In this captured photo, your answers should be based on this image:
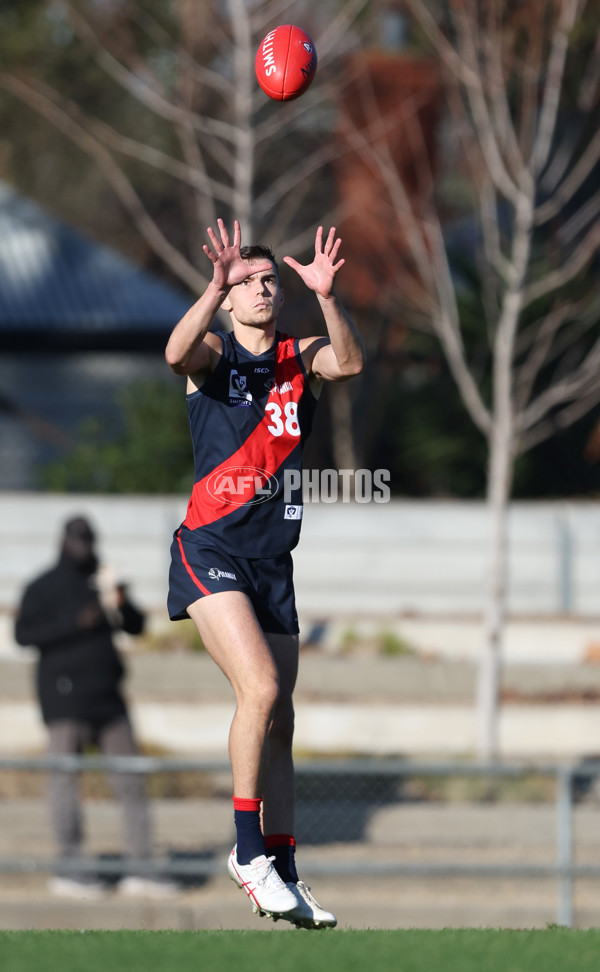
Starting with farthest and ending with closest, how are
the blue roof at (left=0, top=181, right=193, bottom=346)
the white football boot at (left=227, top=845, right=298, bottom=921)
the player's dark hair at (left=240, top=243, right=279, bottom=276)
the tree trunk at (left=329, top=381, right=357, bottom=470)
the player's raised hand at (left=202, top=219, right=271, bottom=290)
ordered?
the tree trunk at (left=329, top=381, right=357, bottom=470) < the blue roof at (left=0, top=181, right=193, bottom=346) < the player's dark hair at (left=240, top=243, right=279, bottom=276) < the player's raised hand at (left=202, top=219, right=271, bottom=290) < the white football boot at (left=227, top=845, right=298, bottom=921)

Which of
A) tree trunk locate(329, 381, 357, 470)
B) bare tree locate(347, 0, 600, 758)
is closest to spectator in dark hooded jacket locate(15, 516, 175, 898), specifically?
bare tree locate(347, 0, 600, 758)

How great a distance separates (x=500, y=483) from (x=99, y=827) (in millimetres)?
5296

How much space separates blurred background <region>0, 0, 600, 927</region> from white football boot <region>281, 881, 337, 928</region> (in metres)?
4.61

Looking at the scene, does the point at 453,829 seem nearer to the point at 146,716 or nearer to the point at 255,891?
the point at 146,716

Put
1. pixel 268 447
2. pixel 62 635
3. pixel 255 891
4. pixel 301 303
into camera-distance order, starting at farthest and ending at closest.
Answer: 1. pixel 301 303
2. pixel 62 635
3. pixel 268 447
4. pixel 255 891

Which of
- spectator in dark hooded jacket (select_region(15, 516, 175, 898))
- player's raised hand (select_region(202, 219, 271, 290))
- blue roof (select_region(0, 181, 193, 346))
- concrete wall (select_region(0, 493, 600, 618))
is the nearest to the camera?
player's raised hand (select_region(202, 219, 271, 290))

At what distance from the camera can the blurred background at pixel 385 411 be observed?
11.8 metres

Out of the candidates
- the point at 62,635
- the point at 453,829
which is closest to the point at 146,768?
the point at 62,635

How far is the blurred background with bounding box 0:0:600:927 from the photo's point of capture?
38.7 ft

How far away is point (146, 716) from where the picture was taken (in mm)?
12734

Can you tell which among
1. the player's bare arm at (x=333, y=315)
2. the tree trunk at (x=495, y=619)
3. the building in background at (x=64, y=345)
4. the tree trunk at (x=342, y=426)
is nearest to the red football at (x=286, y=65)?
the player's bare arm at (x=333, y=315)

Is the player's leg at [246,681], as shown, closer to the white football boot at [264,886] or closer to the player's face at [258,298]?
the white football boot at [264,886]

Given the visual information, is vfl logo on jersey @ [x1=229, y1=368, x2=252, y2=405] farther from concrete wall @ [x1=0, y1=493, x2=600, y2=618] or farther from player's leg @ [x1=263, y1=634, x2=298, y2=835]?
concrete wall @ [x1=0, y1=493, x2=600, y2=618]

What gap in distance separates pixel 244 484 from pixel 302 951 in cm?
184
